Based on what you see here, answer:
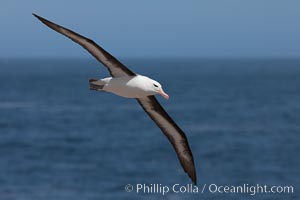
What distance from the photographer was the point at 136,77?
30.6 feet

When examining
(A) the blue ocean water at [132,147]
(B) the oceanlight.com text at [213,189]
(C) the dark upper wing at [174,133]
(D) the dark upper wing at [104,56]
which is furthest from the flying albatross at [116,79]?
(B) the oceanlight.com text at [213,189]

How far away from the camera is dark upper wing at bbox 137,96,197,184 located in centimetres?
1102

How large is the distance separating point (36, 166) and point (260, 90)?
59313mm

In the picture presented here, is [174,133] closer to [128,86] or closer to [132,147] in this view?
[128,86]

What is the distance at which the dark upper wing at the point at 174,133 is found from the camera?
11023 millimetres

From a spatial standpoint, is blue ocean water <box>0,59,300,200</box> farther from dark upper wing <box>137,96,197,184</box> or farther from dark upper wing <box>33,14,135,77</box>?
dark upper wing <box>33,14,135,77</box>

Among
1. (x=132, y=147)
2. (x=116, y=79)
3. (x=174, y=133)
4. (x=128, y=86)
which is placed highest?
(x=132, y=147)

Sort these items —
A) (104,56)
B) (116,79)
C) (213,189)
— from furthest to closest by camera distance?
(213,189) < (104,56) < (116,79)

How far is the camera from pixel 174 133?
37.6 feet

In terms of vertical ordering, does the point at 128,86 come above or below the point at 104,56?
below

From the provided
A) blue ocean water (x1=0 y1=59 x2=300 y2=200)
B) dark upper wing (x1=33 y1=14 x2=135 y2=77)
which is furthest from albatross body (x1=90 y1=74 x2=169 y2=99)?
blue ocean water (x1=0 y1=59 x2=300 y2=200)

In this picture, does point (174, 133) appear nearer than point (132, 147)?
Yes

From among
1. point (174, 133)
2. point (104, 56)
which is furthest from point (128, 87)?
point (174, 133)

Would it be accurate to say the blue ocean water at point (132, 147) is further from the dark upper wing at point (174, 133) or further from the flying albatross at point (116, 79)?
the flying albatross at point (116, 79)
